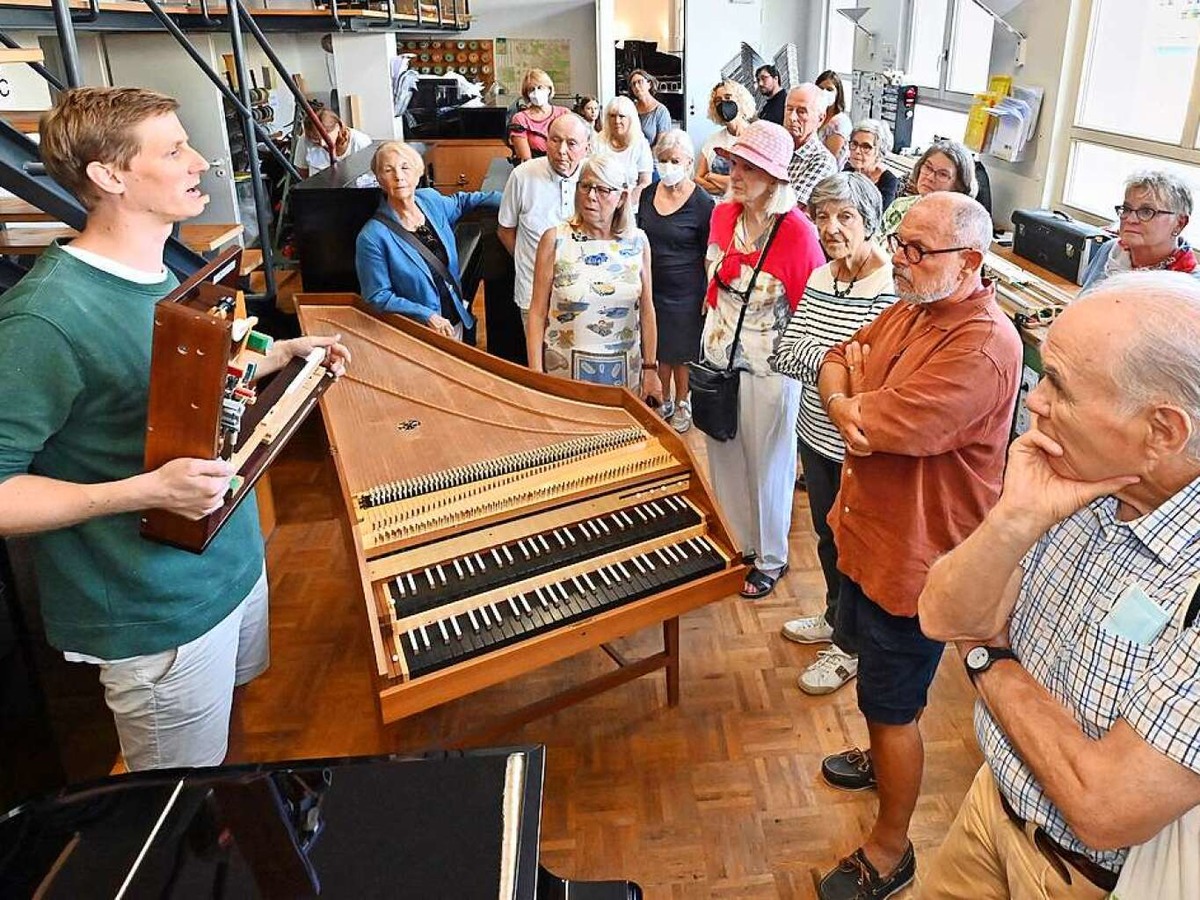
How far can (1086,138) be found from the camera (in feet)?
15.3

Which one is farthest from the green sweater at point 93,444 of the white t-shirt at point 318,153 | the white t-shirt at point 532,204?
the white t-shirt at point 318,153

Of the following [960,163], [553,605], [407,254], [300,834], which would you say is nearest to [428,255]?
[407,254]

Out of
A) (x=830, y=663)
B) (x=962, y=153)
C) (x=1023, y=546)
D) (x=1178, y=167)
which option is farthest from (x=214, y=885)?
(x=1178, y=167)

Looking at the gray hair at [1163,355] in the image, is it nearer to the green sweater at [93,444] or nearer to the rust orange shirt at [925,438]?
the rust orange shirt at [925,438]

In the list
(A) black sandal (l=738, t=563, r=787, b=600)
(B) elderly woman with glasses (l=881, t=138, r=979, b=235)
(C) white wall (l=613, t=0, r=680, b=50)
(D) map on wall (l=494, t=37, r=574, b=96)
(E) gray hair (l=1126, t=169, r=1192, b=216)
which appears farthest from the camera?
(C) white wall (l=613, t=0, r=680, b=50)

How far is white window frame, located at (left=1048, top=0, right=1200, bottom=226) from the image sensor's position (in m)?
3.91

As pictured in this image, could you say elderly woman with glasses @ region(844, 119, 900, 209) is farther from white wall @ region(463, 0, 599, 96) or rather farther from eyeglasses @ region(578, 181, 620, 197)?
white wall @ region(463, 0, 599, 96)

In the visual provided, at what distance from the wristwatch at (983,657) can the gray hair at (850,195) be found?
160 centimetres

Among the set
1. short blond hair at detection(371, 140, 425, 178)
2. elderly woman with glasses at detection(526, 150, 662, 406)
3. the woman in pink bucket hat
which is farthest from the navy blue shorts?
short blond hair at detection(371, 140, 425, 178)

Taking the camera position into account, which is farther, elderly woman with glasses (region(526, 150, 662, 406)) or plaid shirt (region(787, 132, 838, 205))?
plaid shirt (region(787, 132, 838, 205))

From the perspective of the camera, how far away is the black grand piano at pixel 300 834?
1238mm

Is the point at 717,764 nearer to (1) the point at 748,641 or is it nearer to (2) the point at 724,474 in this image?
(1) the point at 748,641

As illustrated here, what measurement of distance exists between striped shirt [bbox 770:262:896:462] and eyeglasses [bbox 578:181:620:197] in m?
0.86

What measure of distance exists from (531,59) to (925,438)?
12.4 metres
